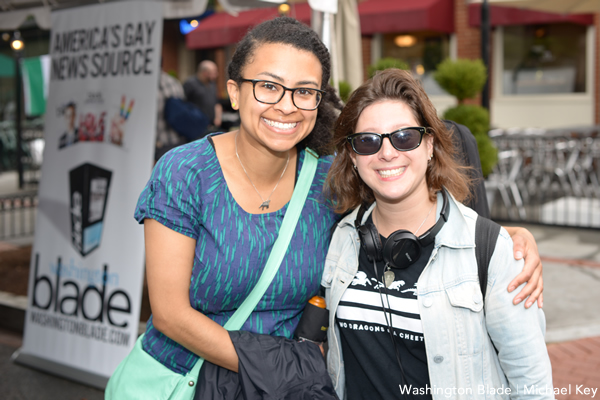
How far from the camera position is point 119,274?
156 inches

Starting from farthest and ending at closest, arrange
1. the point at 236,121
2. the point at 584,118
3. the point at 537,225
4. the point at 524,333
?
1. the point at 584,118
2. the point at 236,121
3. the point at 537,225
4. the point at 524,333

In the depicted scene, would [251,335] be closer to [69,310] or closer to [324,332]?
[324,332]

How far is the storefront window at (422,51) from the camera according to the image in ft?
43.2

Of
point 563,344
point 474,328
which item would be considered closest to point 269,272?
point 474,328

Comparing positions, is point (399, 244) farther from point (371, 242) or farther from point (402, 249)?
point (371, 242)

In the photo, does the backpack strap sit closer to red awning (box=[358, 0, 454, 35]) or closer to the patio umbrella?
the patio umbrella

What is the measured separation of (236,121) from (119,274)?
6.68 meters

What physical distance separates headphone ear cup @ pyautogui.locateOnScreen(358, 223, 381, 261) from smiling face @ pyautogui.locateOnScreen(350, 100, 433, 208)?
13 cm

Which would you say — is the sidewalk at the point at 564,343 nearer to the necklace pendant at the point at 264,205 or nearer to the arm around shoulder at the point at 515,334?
the arm around shoulder at the point at 515,334

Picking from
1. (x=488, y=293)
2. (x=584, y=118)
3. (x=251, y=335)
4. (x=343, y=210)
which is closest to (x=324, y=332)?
(x=251, y=335)

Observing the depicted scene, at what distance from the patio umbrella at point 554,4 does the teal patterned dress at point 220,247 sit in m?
7.58

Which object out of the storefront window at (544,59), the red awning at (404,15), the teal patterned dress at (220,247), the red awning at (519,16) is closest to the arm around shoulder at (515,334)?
the teal patterned dress at (220,247)

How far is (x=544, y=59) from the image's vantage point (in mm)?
12680

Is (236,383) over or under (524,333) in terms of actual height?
under
